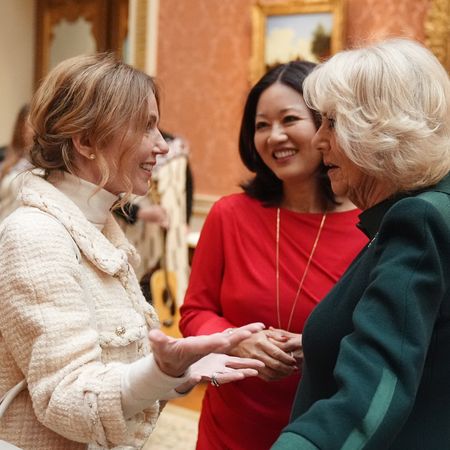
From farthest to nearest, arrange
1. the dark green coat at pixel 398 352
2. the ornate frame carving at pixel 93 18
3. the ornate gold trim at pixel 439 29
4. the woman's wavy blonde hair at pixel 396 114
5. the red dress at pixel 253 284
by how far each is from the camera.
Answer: the ornate frame carving at pixel 93 18 < the ornate gold trim at pixel 439 29 < the red dress at pixel 253 284 < the woman's wavy blonde hair at pixel 396 114 < the dark green coat at pixel 398 352

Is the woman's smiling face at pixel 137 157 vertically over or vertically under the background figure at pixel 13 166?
over

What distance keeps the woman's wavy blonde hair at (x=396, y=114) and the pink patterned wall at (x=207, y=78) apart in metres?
4.09

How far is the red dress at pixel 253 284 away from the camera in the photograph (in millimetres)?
1891

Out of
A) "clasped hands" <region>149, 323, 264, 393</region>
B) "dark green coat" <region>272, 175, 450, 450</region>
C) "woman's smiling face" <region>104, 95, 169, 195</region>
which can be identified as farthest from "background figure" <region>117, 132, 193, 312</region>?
"dark green coat" <region>272, 175, 450, 450</region>

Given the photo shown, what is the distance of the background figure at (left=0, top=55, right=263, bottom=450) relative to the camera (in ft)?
4.06

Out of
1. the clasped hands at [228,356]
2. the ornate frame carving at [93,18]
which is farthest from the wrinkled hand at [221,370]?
the ornate frame carving at [93,18]

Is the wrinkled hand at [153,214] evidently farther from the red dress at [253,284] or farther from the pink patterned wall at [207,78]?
the red dress at [253,284]

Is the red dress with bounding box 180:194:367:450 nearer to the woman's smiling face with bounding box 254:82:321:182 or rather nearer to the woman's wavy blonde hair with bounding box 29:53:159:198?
the woman's smiling face with bounding box 254:82:321:182

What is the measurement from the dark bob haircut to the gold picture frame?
110 inches

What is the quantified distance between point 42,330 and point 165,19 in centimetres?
501

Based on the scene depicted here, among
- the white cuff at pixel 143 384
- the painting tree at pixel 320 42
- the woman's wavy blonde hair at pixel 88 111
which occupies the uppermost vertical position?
the painting tree at pixel 320 42

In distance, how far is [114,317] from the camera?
1.42 metres

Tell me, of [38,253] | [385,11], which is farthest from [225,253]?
[385,11]

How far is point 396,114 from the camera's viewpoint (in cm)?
127
